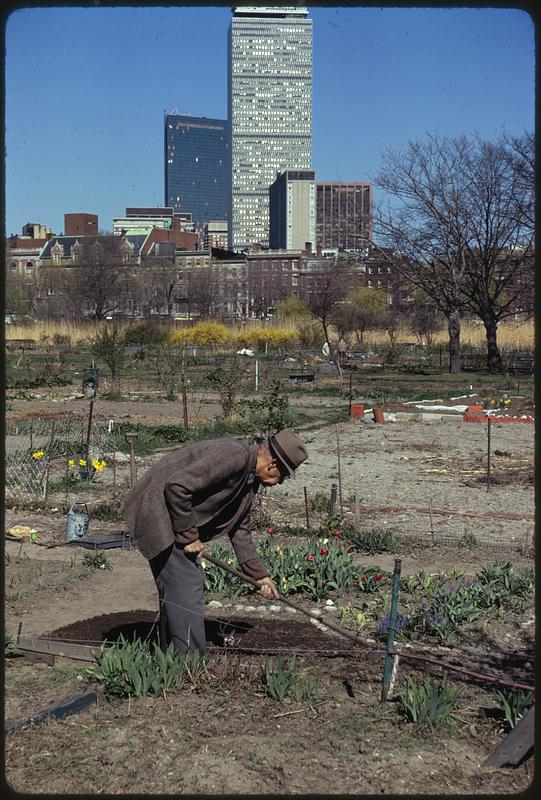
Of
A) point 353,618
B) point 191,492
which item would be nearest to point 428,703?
point 191,492

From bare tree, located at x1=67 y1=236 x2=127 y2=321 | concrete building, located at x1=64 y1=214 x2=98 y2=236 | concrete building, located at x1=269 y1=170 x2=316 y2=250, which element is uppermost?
concrete building, located at x1=269 y1=170 x2=316 y2=250

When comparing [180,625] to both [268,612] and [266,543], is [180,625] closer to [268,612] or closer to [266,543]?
[268,612]

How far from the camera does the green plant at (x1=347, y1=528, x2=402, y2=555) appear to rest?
8281mm

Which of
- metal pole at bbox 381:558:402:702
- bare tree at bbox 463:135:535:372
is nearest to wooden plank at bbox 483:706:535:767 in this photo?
metal pole at bbox 381:558:402:702

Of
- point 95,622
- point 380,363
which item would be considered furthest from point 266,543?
point 380,363

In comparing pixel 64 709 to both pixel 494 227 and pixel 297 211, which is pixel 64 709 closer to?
pixel 494 227

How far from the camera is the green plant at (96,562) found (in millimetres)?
7727

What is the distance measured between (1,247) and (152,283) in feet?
266

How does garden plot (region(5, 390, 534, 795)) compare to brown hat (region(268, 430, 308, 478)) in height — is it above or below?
below

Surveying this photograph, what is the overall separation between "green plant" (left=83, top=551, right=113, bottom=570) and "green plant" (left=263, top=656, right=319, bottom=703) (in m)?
3.03

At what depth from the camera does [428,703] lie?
14.7 ft

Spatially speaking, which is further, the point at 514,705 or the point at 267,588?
the point at 267,588

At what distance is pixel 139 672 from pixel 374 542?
12.6 feet

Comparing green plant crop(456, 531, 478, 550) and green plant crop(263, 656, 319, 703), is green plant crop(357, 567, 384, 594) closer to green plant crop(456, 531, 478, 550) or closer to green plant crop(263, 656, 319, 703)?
green plant crop(456, 531, 478, 550)
